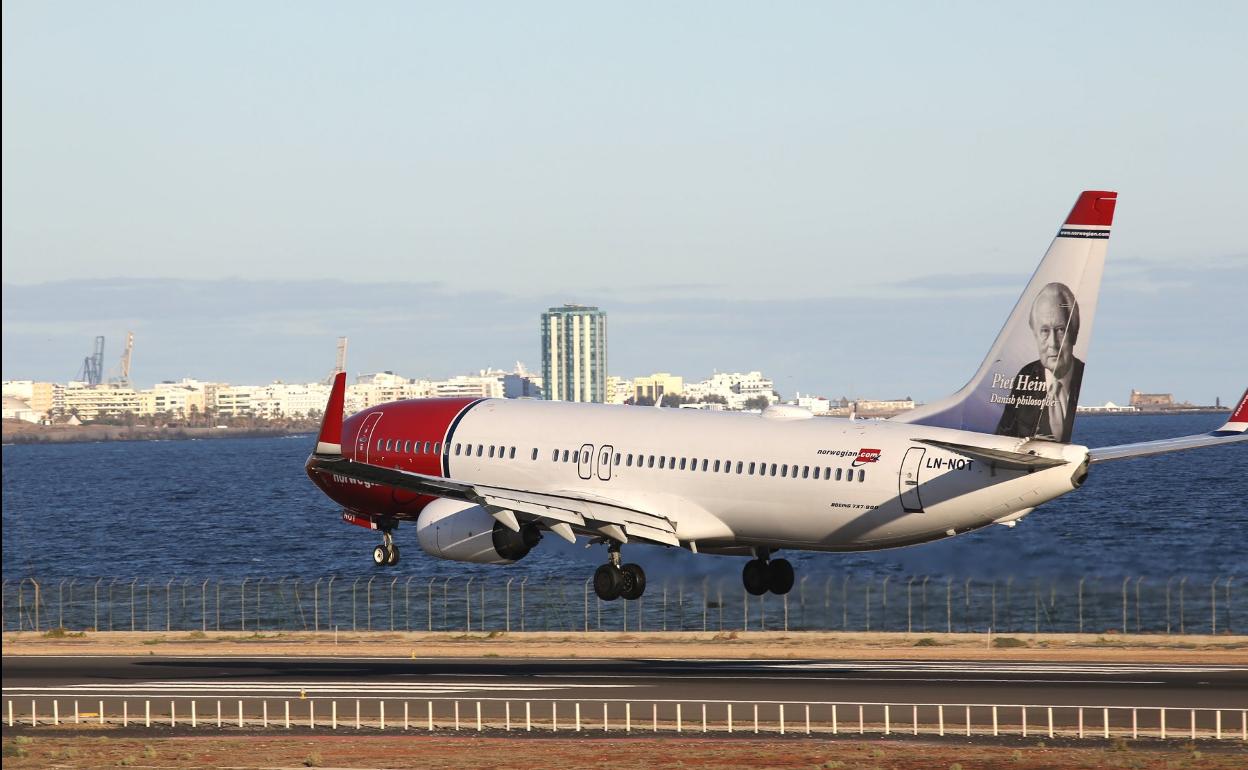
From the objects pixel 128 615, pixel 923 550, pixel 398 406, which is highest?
pixel 398 406

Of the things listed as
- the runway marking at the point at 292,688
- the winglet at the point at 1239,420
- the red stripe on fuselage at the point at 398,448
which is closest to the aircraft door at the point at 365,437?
the red stripe on fuselage at the point at 398,448

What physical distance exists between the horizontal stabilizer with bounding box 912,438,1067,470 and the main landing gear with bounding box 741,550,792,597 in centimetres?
1071

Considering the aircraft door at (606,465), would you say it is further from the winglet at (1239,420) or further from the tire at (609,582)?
the winglet at (1239,420)

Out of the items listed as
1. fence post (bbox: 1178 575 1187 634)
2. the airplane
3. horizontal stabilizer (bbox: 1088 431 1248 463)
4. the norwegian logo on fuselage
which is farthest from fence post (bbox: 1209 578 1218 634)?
the norwegian logo on fuselage

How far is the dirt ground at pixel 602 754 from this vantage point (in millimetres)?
48344

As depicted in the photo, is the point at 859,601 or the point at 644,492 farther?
the point at 859,601

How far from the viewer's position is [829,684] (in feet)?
221

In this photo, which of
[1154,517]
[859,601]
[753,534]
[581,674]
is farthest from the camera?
[1154,517]

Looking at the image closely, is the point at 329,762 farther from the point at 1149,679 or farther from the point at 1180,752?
the point at 1149,679

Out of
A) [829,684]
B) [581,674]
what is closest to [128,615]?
[581,674]

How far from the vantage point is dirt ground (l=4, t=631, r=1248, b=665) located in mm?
80981

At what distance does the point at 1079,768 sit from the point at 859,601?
6792cm

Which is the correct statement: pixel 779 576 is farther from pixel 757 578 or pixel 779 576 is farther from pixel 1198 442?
pixel 1198 442

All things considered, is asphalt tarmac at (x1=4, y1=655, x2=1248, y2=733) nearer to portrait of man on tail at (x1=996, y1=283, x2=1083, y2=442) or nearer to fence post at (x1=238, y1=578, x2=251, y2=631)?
portrait of man on tail at (x1=996, y1=283, x2=1083, y2=442)
